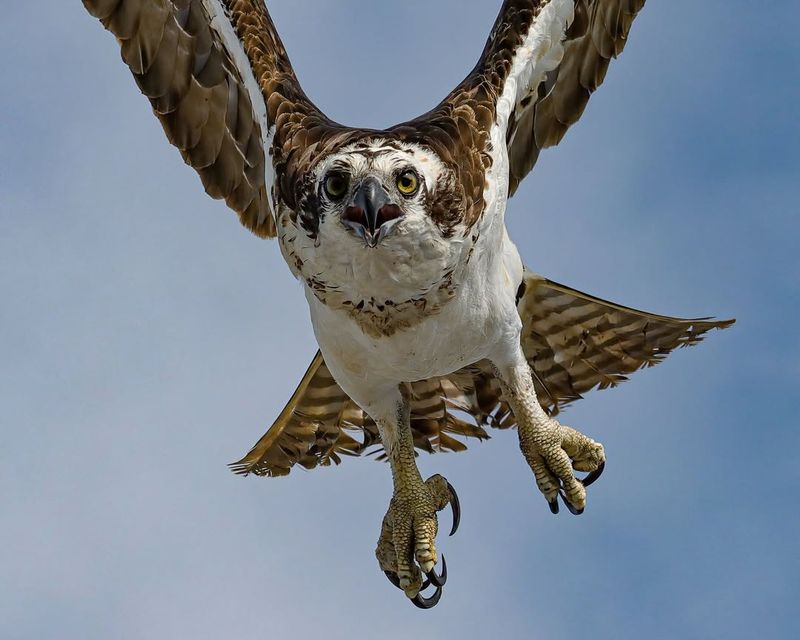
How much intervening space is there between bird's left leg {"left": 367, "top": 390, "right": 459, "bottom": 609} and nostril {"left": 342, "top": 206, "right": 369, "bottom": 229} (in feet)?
6.76

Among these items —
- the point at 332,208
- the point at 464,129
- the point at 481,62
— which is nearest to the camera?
the point at 332,208

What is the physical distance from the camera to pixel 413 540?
27.9 ft

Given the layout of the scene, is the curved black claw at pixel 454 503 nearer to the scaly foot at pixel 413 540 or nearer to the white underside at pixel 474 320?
the scaly foot at pixel 413 540

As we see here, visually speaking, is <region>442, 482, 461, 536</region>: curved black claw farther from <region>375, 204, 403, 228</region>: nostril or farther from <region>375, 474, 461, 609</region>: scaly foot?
<region>375, 204, 403, 228</region>: nostril

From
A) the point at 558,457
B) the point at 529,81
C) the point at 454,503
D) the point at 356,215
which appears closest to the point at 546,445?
the point at 558,457

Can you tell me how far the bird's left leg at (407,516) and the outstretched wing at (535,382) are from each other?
0.47m

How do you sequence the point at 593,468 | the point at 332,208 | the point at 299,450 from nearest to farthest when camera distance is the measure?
the point at 332,208 → the point at 593,468 → the point at 299,450

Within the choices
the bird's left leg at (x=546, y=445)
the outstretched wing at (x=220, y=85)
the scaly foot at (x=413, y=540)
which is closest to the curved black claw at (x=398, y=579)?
the scaly foot at (x=413, y=540)

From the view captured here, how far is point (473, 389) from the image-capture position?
9188mm

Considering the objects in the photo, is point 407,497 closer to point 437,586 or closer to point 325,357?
point 437,586

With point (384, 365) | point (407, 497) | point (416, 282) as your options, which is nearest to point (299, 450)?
point (407, 497)

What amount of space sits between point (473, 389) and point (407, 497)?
3.24ft

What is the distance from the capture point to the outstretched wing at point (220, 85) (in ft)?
26.5

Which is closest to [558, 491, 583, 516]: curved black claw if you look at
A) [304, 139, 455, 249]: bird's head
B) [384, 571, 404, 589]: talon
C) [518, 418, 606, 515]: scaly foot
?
[518, 418, 606, 515]: scaly foot
